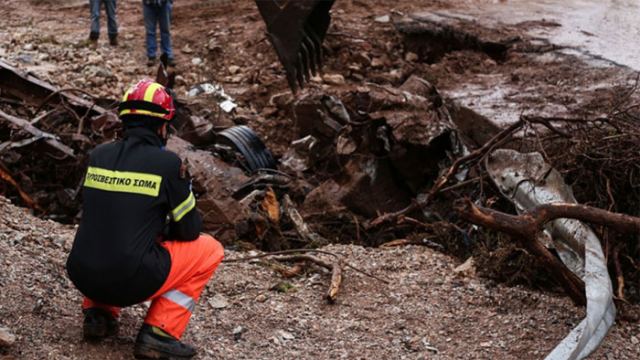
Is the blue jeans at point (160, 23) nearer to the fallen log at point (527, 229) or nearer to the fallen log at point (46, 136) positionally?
the fallen log at point (46, 136)

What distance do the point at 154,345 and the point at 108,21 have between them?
877 centimetres

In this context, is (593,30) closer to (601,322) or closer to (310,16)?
(310,16)

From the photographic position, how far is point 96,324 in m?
4.10

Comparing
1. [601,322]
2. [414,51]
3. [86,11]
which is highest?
[601,322]

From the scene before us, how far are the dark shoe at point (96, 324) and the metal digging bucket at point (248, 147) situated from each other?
363 cm

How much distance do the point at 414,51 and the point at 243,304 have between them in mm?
6797

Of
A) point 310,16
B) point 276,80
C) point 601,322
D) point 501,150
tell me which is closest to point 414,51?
point 276,80

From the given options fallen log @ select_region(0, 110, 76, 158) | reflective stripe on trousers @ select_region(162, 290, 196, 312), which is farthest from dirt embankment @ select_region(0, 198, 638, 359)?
fallen log @ select_region(0, 110, 76, 158)

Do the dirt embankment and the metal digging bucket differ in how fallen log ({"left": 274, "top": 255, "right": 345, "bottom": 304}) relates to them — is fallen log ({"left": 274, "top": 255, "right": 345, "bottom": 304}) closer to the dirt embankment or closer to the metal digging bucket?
the dirt embankment

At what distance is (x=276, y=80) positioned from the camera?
418 inches

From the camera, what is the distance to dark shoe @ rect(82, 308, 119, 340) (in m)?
4.09

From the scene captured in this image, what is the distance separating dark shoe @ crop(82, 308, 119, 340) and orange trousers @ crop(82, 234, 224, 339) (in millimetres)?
37

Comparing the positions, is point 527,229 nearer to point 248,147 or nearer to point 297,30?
point 297,30

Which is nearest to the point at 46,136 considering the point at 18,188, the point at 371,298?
the point at 18,188
